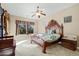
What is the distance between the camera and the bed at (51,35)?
2.50 m

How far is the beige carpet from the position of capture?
7.73 ft

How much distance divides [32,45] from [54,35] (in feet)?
2.29

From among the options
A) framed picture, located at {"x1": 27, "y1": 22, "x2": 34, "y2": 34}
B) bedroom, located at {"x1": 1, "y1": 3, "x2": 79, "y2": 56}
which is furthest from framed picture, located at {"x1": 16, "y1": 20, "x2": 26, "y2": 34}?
framed picture, located at {"x1": 27, "y1": 22, "x2": 34, "y2": 34}

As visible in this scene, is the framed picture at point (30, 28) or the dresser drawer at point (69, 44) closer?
the framed picture at point (30, 28)

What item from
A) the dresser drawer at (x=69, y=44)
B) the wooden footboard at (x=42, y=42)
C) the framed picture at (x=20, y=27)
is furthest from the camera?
the dresser drawer at (x=69, y=44)

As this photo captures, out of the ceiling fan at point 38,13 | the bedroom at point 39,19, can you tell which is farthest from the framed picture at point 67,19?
the ceiling fan at point 38,13

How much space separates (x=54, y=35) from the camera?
254cm

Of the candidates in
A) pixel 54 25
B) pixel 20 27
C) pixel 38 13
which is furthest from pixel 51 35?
pixel 20 27

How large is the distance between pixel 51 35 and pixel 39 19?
563 millimetres

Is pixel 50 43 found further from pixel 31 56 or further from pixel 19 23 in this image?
pixel 19 23

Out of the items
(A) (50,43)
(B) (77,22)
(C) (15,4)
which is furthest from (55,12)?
(C) (15,4)

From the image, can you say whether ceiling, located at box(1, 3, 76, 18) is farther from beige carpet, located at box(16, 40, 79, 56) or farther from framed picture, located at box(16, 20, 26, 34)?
beige carpet, located at box(16, 40, 79, 56)

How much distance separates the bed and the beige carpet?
12 cm

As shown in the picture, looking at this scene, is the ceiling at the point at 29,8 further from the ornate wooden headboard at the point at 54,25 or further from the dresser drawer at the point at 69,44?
the dresser drawer at the point at 69,44
